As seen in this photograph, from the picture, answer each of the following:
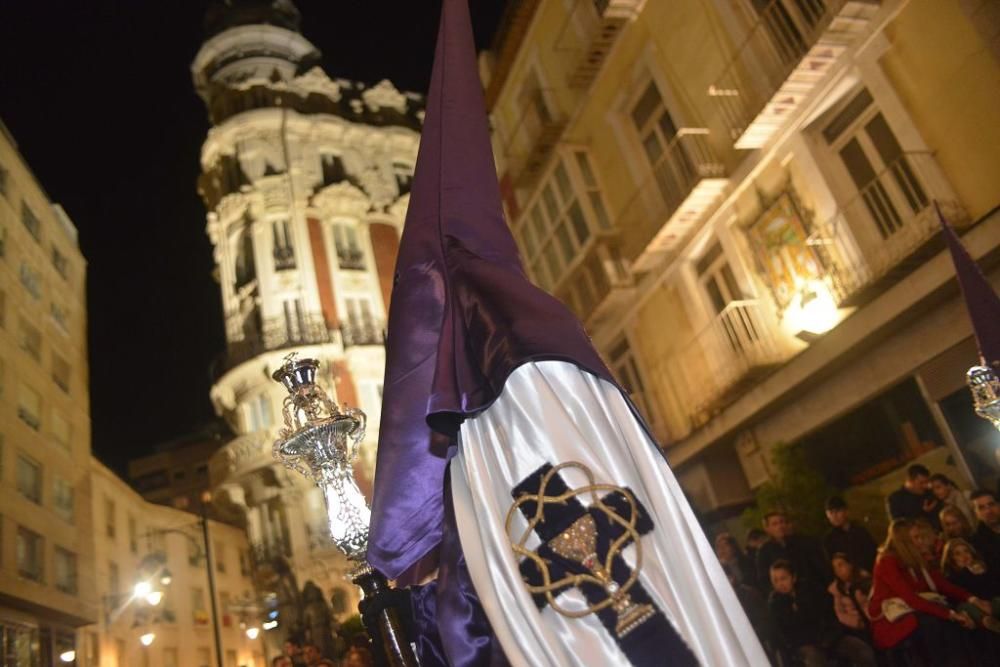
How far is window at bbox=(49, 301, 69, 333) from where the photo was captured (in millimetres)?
25734

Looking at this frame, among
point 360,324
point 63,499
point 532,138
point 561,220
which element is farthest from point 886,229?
point 360,324

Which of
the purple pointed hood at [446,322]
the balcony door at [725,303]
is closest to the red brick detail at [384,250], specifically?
the balcony door at [725,303]

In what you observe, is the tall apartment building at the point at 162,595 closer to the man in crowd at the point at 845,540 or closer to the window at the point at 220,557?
the window at the point at 220,557

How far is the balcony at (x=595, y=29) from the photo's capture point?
1441cm

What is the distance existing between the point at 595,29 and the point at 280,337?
1978 centimetres

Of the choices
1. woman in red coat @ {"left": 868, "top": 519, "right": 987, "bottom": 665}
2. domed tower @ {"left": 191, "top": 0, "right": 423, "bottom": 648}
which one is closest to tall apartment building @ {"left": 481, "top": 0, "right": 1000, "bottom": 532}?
woman in red coat @ {"left": 868, "top": 519, "right": 987, "bottom": 665}

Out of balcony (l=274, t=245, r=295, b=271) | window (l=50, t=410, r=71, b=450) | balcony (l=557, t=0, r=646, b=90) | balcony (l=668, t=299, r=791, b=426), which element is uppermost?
balcony (l=274, t=245, r=295, b=271)

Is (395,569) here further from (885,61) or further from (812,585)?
(885,61)

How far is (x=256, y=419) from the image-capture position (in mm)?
31266

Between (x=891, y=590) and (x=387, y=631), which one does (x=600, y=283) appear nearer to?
(x=891, y=590)

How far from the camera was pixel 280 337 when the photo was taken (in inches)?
1220

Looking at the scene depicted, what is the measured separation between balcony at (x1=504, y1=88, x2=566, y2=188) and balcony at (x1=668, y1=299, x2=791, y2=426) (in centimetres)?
571

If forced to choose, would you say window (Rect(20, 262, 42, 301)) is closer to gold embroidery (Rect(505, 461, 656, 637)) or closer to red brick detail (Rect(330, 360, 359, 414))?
red brick detail (Rect(330, 360, 359, 414))

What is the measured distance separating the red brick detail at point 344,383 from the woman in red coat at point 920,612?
2597 centimetres
